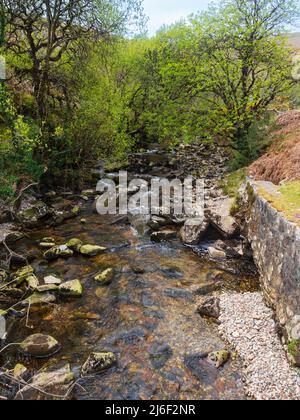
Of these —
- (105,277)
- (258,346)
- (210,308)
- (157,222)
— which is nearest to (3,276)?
(105,277)

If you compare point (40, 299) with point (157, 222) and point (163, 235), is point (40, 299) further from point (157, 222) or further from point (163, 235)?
point (157, 222)

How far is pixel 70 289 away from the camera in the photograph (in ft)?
23.8

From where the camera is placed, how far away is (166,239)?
35.3 feet

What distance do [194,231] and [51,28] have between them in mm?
11421

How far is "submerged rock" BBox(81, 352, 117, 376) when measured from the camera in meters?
5.03

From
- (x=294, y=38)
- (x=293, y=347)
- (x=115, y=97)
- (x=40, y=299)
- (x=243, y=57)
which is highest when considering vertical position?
(x=294, y=38)

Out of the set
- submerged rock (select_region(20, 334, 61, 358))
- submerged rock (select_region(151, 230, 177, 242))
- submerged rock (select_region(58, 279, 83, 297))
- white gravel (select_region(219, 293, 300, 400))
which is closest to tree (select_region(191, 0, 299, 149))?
submerged rock (select_region(151, 230, 177, 242))

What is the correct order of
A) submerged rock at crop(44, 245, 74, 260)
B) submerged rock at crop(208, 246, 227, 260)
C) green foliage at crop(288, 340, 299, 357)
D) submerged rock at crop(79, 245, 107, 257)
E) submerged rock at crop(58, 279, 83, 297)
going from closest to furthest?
green foliage at crop(288, 340, 299, 357), submerged rock at crop(58, 279, 83, 297), submerged rock at crop(44, 245, 74, 260), submerged rock at crop(208, 246, 227, 260), submerged rock at crop(79, 245, 107, 257)

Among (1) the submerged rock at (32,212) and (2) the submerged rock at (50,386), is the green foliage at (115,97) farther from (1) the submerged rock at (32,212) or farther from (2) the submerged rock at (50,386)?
(2) the submerged rock at (50,386)

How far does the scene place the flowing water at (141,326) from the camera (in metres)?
4.82

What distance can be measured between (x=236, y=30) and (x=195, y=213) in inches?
374

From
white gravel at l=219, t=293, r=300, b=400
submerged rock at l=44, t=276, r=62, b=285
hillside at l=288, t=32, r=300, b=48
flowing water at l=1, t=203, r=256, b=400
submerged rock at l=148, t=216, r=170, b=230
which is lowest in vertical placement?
flowing water at l=1, t=203, r=256, b=400

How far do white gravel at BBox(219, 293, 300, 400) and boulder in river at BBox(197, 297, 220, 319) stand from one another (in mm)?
149

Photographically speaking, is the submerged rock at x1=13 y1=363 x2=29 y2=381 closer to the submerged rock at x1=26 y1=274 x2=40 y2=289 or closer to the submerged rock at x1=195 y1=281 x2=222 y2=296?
the submerged rock at x1=26 y1=274 x2=40 y2=289
